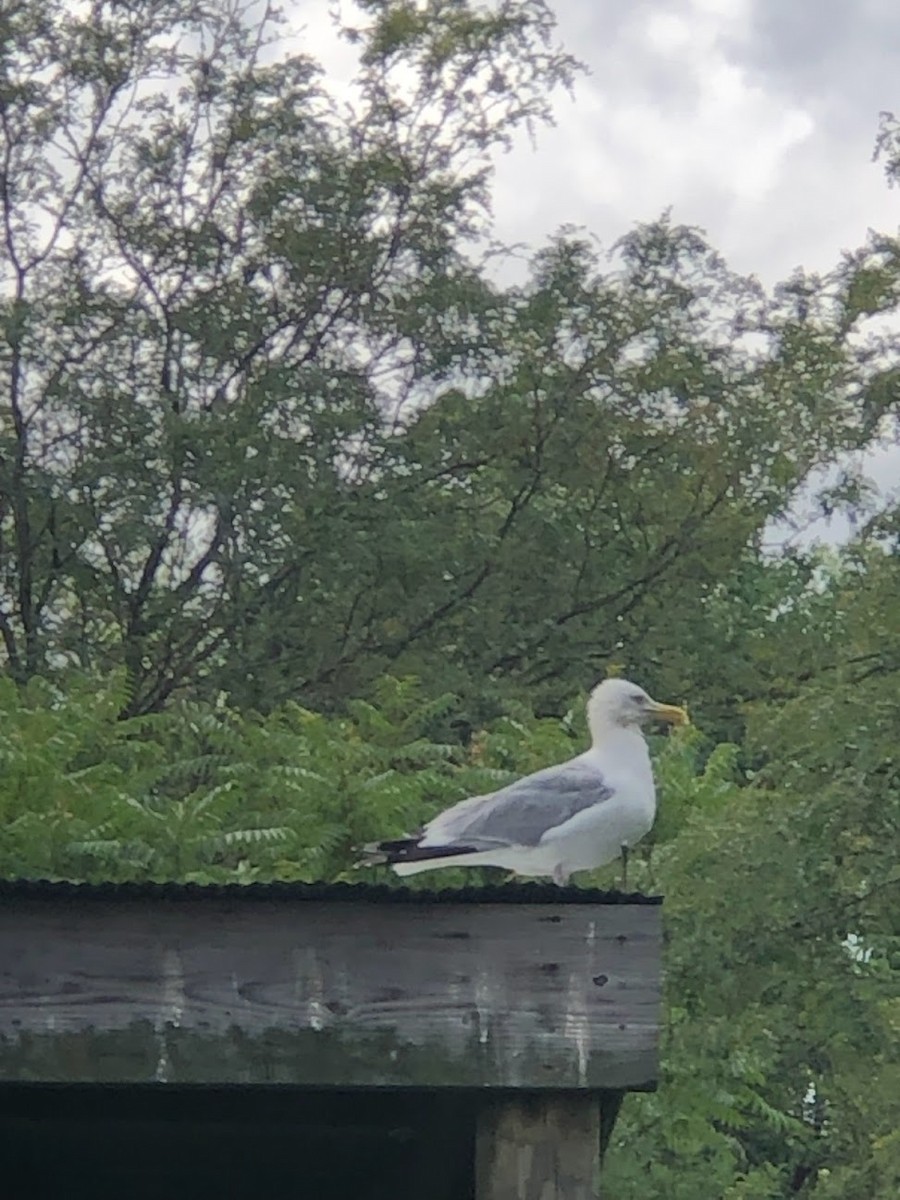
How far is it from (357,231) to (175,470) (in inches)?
99.6

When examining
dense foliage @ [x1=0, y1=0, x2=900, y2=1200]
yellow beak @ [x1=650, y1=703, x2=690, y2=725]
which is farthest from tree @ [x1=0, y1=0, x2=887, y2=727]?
yellow beak @ [x1=650, y1=703, x2=690, y2=725]

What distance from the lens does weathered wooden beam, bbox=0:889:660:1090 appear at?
138 inches

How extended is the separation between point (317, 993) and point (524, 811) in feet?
7.11

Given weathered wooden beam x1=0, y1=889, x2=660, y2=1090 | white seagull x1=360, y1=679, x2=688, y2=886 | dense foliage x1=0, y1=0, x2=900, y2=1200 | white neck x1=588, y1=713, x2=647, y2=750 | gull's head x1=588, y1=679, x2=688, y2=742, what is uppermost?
dense foliage x1=0, y1=0, x2=900, y2=1200

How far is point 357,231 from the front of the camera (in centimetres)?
1709

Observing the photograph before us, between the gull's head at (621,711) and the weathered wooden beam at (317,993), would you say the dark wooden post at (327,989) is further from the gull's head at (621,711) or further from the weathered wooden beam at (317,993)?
the gull's head at (621,711)

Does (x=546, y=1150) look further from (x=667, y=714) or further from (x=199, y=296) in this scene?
(x=199, y=296)

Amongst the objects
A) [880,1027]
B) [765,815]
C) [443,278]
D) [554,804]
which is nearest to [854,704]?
[765,815]

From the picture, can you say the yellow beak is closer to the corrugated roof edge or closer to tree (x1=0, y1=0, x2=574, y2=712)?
the corrugated roof edge

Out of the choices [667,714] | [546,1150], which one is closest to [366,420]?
[667,714]

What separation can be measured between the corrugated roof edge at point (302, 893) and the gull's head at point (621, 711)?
276 cm

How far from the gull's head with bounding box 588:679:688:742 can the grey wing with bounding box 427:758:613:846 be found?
20.8 inches

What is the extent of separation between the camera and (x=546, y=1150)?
11.9 feet

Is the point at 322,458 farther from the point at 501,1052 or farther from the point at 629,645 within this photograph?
the point at 501,1052
